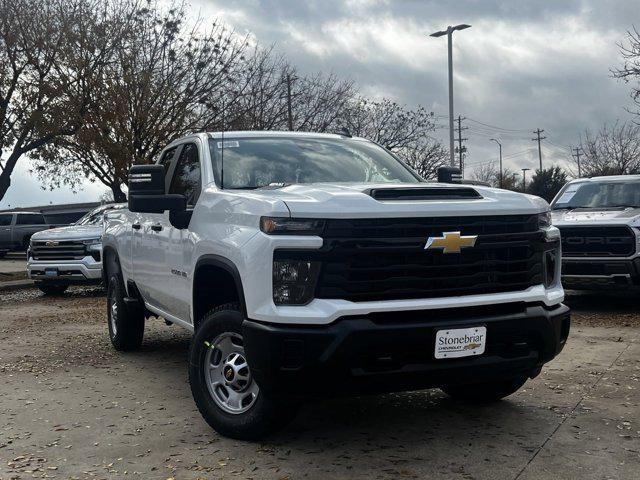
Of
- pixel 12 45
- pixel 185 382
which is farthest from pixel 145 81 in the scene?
pixel 185 382

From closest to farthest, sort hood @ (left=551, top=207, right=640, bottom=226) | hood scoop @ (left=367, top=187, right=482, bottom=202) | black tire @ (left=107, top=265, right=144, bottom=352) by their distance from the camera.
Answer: hood scoop @ (left=367, top=187, right=482, bottom=202), black tire @ (left=107, top=265, right=144, bottom=352), hood @ (left=551, top=207, right=640, bottom=226)

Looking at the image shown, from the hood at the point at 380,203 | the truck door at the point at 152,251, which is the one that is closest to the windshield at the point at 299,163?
the hood at the point at 380,203

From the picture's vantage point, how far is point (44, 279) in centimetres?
1445

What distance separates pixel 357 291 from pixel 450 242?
0.60 meters

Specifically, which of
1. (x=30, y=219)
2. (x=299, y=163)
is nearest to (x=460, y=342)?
(x=299, y=163)

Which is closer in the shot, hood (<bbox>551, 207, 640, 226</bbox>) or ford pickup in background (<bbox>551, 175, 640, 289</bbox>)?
ford pickup in background (<bbox>551, 175, 640, 289</bbox>)

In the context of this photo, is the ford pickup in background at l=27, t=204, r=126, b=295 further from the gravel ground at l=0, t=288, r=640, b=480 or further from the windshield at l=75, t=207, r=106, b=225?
the gravel ground at l=0, t=288, r=640, b=480

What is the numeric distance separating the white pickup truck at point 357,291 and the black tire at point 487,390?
1.91 ft

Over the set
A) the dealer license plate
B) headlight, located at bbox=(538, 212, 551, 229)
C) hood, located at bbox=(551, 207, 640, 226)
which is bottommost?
the dealer license plate

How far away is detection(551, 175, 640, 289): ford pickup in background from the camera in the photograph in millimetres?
9883

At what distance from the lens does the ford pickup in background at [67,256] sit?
561 inches

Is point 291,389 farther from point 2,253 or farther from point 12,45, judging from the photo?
point 2,253

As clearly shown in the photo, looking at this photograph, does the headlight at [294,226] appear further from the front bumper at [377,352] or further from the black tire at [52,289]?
the black tire at [52,289]

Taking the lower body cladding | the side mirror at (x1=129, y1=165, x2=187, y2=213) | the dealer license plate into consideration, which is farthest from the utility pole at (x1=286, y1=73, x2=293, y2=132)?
the dealer license plate
